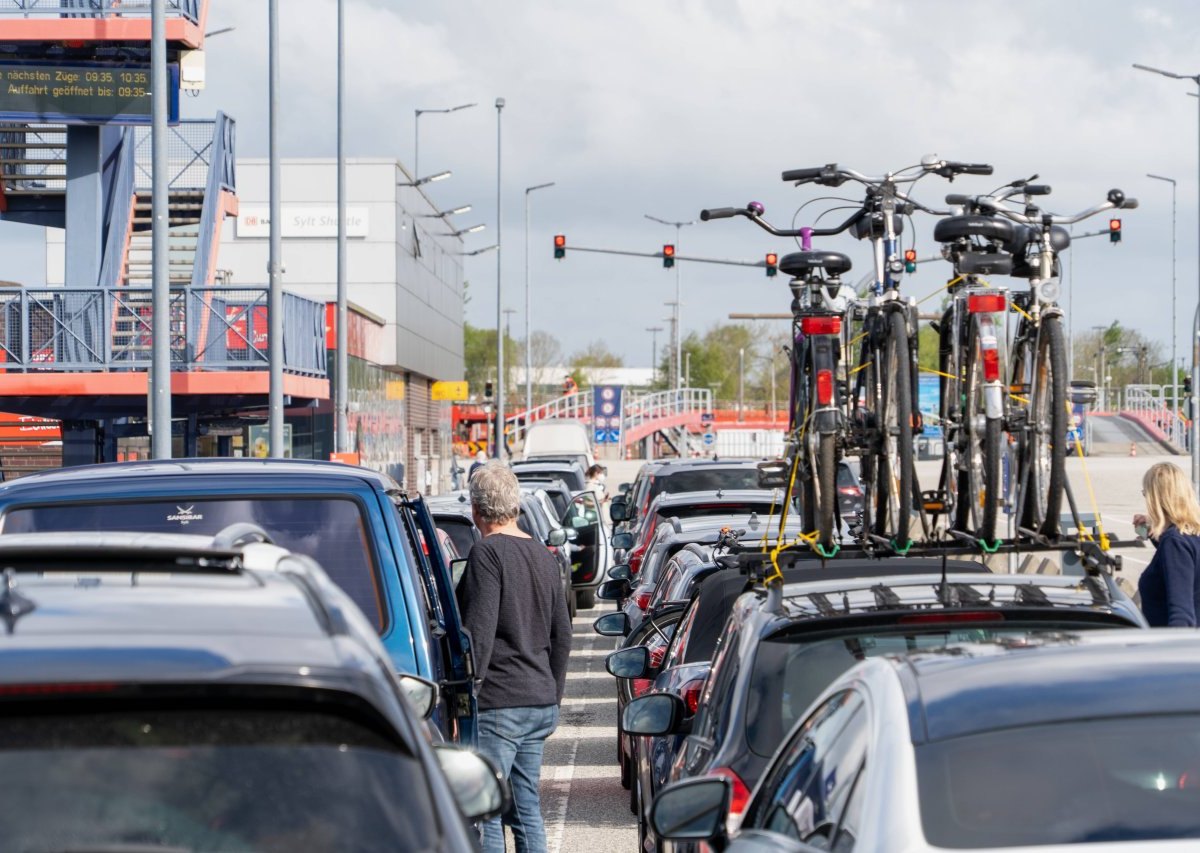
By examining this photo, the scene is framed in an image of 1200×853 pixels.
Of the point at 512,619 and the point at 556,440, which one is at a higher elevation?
the point at 512,619

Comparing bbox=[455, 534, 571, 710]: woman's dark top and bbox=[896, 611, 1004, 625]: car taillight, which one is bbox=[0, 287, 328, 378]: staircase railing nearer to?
bbox=[455, 534, 571, 710]: woman's dark top

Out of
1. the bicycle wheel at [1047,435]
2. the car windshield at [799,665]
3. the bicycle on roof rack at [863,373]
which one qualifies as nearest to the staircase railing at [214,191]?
the bicycle on roof rack at [863,373]

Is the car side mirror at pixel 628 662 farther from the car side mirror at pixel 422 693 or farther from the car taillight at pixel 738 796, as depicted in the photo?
the car taillight at pixel 738 796

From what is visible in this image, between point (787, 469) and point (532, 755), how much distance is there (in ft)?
7.34

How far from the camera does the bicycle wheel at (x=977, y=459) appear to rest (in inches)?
305

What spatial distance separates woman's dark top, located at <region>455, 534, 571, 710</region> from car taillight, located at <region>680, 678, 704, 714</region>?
541 mm

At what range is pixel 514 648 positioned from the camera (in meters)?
7.64

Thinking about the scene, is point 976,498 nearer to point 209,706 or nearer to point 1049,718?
point 1049,718

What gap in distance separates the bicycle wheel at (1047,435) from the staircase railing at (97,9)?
2412cm

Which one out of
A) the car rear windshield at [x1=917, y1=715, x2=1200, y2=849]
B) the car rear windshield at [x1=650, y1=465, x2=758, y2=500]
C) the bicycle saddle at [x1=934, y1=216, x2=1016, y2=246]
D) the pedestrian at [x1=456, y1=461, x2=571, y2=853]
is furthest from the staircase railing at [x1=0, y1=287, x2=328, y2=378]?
the car rear windshield at [x1=917, y1=715, x2=1200, y2=849]

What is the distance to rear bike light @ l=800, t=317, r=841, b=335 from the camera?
919 centimetres

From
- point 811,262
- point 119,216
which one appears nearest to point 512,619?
point 811,262

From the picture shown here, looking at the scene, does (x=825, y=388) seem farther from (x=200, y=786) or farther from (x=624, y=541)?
(x=624, y=541)

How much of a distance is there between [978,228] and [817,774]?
4759mm
